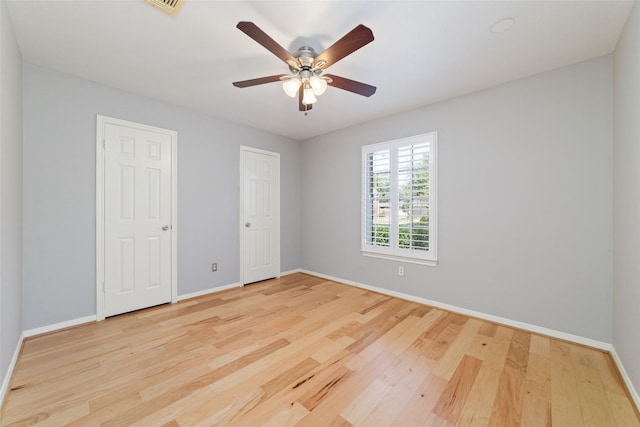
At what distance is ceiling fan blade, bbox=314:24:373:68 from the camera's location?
4.98 feet

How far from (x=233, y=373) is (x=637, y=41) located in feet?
11.6

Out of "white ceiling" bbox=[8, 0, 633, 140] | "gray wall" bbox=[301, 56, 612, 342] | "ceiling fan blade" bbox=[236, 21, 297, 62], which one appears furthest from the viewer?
"gray wall" bbox=[301, 56, 612, 342]

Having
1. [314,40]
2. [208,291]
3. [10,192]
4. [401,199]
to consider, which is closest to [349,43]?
[314,40]

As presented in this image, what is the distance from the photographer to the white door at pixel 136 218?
2867 millimetres

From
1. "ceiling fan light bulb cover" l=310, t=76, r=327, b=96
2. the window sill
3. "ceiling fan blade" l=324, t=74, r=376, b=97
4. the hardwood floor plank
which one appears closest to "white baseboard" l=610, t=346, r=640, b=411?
the hardwood floor plank

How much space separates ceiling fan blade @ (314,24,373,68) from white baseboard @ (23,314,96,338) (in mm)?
3420

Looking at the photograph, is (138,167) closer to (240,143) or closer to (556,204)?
(240,143)

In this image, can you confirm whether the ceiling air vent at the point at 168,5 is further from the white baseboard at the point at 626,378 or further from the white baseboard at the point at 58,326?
the white baseboard at the point at 626,378

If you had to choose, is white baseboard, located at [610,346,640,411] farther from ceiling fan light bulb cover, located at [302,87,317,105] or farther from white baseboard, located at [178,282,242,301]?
white baseboard, located at [178,282,242,301]

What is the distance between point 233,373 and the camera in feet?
6.26

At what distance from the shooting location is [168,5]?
1.73 metres

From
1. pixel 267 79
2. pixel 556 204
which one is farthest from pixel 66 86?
pixel 556 204

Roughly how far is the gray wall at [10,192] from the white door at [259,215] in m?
2.30

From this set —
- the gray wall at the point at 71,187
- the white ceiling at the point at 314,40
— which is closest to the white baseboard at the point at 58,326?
the gray wall at the point at 71,187
